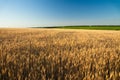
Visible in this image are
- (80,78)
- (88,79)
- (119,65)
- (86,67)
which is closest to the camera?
(88,79)

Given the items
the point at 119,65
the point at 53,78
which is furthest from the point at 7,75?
the point at 119,65

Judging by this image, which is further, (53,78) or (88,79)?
(53,78)

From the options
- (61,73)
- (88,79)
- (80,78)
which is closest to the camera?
(88,79)

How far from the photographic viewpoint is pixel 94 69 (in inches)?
121

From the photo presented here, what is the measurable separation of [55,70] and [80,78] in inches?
21.3

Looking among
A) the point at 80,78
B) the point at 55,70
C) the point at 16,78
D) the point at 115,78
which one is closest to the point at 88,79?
the point at 80,78

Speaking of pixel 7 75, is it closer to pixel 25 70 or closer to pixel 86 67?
pixel 25 70

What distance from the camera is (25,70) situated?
2.86 metres

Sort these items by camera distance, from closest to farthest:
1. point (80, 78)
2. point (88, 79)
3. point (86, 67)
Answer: point (88, 79), point (80, 78), point (86, 67)

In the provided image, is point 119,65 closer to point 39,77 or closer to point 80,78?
point 80,78

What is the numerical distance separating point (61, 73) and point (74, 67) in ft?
1.45

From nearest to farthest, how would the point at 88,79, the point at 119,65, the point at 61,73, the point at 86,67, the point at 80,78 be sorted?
the point at 88,79, the point at 80,78, the point at 61,73, the point at 86,67, the point at 119,65

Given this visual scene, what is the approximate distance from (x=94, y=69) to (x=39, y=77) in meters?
1.10

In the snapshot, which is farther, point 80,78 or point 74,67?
point 74,67
